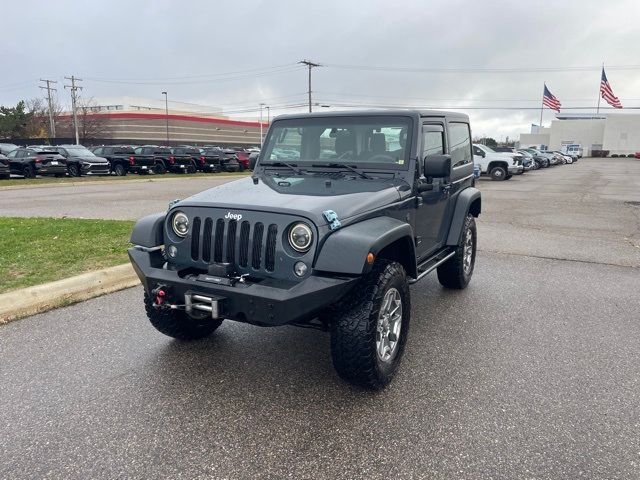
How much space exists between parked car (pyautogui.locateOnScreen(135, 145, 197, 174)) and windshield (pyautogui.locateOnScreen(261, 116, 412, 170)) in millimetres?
24569

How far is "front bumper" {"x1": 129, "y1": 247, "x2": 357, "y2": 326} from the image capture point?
2.92 metres

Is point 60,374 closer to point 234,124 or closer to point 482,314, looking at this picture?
point 482,314

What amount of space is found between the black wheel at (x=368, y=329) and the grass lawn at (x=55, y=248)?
144 inches

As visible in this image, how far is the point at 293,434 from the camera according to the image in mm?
2855

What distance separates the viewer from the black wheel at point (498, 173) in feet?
82.9

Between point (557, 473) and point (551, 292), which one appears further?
point (551, 292)

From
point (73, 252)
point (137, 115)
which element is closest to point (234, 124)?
point (137, 115)

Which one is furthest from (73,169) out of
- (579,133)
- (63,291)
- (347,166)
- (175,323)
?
(579,133)

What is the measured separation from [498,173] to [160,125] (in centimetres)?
7689

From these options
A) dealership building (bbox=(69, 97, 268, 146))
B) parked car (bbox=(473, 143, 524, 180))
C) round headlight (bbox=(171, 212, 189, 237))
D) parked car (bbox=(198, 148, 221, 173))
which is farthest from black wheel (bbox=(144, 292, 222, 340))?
dealership building (bbox=(69, 97, 268, 146))

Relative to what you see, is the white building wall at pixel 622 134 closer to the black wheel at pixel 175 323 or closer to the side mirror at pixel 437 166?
the side mirror at pixel 437 166

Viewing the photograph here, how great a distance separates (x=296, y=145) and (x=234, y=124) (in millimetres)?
104793

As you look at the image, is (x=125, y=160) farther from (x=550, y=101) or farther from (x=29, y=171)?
(x=550, y=101)

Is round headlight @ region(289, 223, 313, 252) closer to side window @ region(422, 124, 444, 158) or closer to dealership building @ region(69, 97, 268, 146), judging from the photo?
side window @ region(422, 124, 444, 158)
